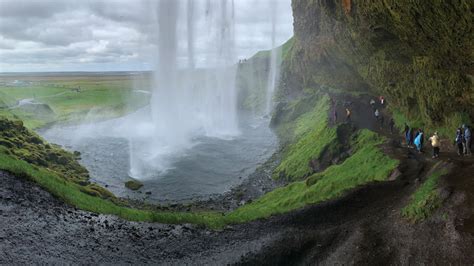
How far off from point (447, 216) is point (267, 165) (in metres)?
29.2

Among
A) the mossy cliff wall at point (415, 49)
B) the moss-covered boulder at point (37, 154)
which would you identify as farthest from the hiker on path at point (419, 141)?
the moss-covered boulder at point (37, 154)

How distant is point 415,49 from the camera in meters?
→ 30.2

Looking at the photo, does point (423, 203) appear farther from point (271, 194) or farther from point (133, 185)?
point (133, 185)

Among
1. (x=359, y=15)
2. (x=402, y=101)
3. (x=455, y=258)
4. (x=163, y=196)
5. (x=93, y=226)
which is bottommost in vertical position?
(x=163, y=196)

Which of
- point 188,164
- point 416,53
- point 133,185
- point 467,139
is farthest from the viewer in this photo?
point 188,164

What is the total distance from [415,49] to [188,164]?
28.5 metres

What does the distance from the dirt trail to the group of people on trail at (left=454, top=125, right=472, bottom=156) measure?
2.36 metres

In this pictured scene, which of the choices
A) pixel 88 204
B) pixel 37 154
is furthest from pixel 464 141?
pixel 37 154

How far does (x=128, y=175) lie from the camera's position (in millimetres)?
42500

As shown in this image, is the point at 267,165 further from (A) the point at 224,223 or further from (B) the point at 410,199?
(B) the point at 410,199

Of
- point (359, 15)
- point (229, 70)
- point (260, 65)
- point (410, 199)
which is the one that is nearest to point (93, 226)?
point (410, 199)

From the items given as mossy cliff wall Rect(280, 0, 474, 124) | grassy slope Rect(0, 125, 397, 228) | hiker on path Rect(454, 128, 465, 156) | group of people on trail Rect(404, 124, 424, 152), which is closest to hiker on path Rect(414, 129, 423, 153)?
group of people on trail Rect(404, 124, 424, 152)

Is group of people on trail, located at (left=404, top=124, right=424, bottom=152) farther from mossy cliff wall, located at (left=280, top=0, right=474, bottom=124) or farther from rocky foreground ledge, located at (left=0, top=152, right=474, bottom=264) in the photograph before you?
rocky foreground ledge, located at (left=0, top=152, right=474, bottom=264)

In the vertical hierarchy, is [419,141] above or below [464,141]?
below
